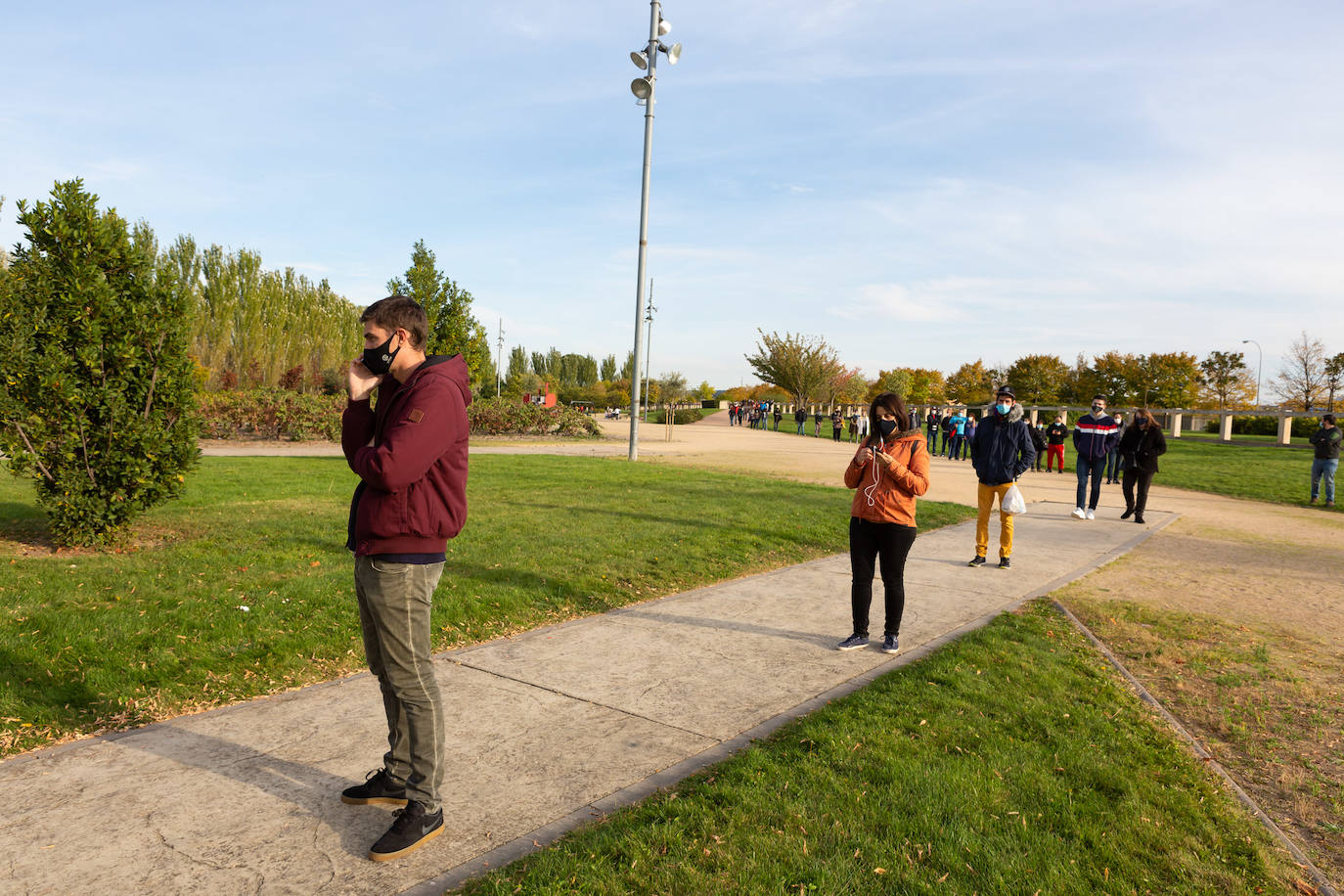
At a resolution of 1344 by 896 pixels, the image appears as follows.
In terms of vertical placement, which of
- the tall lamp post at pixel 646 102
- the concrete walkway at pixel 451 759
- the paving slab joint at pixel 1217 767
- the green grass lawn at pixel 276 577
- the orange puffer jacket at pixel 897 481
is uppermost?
the tall lamp post at pixel 646 102

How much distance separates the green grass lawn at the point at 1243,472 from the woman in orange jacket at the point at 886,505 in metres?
15.3

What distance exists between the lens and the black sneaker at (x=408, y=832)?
9.12ft

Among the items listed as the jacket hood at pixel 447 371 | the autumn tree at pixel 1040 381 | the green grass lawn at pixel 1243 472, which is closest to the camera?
the jacket hood at pixel 447 371

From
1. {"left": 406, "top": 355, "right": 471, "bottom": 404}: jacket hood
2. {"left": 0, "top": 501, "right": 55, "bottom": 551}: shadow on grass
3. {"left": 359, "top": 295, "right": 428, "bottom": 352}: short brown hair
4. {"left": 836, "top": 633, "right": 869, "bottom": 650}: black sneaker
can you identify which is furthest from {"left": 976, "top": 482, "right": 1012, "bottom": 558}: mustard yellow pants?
{"left": 0, "top": 501, "right": 55, "bottom": 551}: shadow on grass

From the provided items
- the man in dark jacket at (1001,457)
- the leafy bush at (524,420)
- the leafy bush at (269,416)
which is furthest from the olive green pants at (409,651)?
the leafy bush at (524,420)

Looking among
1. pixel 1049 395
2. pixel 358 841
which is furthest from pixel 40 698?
pixel 1049 395

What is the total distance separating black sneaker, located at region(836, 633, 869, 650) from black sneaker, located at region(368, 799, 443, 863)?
3.22 meters

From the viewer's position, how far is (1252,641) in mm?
5996

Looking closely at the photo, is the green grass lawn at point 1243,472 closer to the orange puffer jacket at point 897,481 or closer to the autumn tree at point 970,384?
the orange puffer jacket at point 897,481

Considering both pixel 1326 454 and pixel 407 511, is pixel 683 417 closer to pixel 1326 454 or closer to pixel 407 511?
pixel 1326 454

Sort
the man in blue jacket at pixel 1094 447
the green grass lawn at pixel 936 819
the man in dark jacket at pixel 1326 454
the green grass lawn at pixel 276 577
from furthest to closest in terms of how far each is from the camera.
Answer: the man in dark jacket at pixel 1326 454, the man in blue jacket at pixel 1094 447, the green grass lawn at pixel 276 577, the green grass lawn at pixel 936 819

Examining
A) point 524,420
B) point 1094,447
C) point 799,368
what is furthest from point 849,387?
point 1094,447

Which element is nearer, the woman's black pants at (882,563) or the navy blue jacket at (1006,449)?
the woman's black pants at (882,563)

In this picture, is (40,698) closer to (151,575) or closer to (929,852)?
(151,575)
